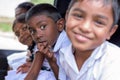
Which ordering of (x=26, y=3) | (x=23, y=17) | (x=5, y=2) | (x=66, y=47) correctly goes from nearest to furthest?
(x=66, y=47)
(x=23, y=17)
(x=26, y=3)
(x=5, y=2)

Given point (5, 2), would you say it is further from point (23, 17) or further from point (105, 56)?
point (105, 56)

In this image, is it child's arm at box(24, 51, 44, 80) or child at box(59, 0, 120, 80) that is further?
child's arm at box(24, 51, 44, 80)

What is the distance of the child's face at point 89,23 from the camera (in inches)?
53.7

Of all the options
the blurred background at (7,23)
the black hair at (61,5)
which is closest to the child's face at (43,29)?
the black hair at (61,5)

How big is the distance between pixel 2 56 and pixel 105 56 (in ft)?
4.37

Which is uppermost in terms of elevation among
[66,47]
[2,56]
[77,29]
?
[77,29]

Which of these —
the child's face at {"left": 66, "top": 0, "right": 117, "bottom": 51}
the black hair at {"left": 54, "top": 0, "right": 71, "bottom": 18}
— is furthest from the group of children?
the black hair at {"left": 54, "top": 0, "right": 71, "bottom": 18}

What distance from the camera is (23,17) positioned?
7.28 ft

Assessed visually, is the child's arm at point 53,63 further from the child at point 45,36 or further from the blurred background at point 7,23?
the blurred background at point 7,23

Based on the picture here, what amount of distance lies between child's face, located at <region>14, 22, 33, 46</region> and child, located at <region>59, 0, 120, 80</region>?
594 millimetres

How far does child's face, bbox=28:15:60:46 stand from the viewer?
5.99 ft

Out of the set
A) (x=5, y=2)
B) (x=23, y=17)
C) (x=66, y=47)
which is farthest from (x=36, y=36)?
(x=5, y=2)

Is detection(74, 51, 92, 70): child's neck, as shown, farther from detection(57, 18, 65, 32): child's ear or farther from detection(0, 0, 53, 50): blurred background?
detection(0, 0, 53, 50): blurred background

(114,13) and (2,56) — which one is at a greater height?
(114,13)
